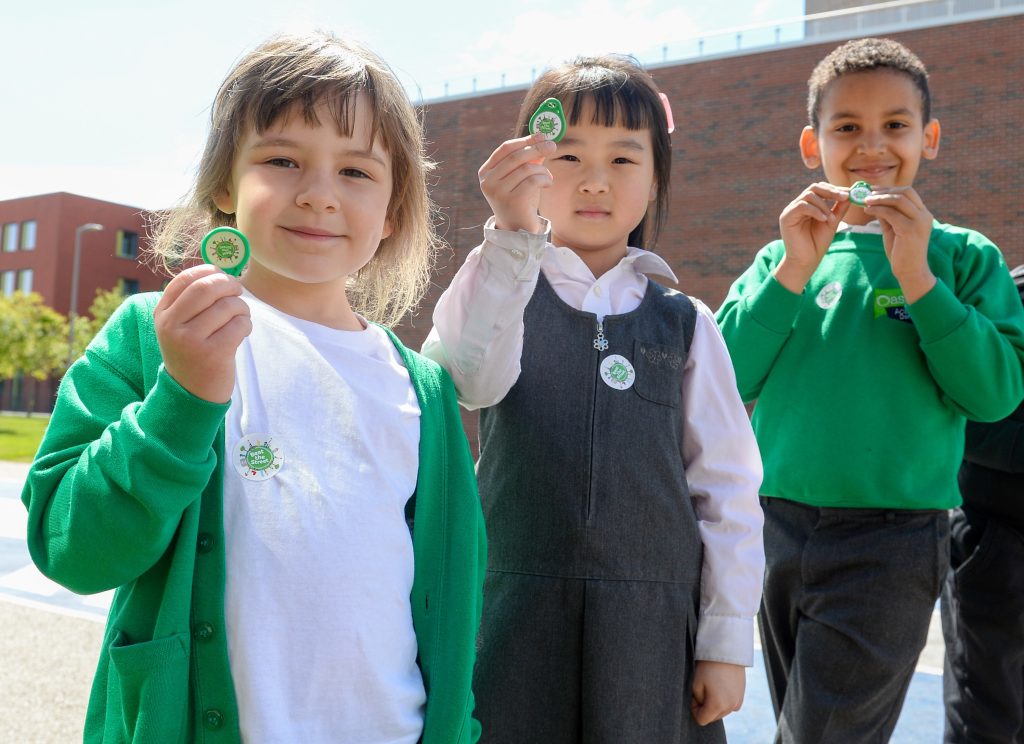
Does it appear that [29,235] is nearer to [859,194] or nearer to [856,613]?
[859,194]

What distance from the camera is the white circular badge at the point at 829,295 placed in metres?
2.50

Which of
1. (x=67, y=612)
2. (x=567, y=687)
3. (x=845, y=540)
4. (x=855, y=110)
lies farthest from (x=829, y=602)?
(x=67, y=612)

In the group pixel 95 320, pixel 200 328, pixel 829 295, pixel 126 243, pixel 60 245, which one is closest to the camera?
pixel 200 328

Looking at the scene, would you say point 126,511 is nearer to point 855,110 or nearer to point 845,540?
point 845,540

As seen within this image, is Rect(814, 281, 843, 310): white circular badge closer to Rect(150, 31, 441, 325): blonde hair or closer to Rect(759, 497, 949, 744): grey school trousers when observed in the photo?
Rect(759, 497, 949, 744): grey school trousers

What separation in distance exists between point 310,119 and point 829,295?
1.54 metres

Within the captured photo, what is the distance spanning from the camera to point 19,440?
2528cm

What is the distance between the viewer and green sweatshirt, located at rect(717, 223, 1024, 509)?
2297 millimetres

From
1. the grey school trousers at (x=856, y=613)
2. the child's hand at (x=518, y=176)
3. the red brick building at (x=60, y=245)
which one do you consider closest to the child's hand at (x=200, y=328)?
the child's hand at (x=518, y=176)

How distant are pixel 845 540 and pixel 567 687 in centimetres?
90

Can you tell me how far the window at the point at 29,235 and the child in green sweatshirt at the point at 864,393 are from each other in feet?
163

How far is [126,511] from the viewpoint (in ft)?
4.20

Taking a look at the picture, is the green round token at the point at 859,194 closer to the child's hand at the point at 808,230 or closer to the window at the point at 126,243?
the child's hand at the point at 808,230

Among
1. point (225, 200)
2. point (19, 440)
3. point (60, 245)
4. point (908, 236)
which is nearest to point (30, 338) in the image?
point (60, 245)
